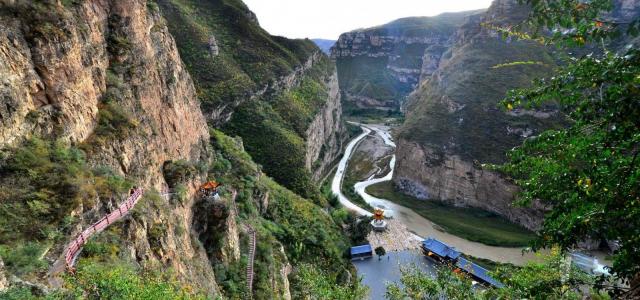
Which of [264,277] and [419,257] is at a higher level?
[264,277]

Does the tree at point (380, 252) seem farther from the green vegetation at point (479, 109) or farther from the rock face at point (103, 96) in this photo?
the green vegetation at point (479, 109)

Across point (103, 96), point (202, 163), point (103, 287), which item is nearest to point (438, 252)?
point (202, 163)

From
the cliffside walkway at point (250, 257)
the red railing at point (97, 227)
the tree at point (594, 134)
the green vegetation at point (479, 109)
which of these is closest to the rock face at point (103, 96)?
the red railing at point (97, 227)

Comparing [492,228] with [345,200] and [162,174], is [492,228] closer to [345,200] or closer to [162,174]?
[345,200]

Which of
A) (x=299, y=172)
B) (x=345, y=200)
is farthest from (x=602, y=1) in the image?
(x=345, y=200)

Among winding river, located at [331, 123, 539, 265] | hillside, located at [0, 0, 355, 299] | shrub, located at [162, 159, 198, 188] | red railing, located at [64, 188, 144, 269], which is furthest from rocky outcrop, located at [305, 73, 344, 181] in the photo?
red railing, located at [64, 188, 144, 269]
